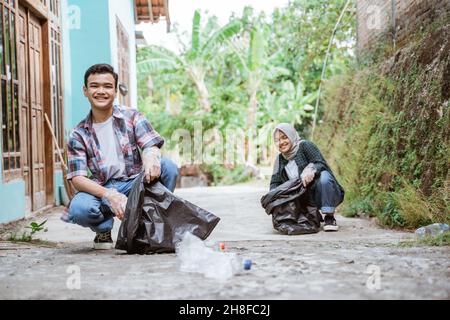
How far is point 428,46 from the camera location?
19.5ft

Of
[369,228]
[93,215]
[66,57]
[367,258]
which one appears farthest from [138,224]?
[66,57]

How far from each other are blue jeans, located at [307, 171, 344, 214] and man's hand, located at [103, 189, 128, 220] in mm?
2041

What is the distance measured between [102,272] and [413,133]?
3635 mm

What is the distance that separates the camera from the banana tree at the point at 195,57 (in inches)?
618

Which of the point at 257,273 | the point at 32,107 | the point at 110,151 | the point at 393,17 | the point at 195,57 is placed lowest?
the point at 257,273

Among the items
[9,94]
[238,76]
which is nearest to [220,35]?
[238,76]

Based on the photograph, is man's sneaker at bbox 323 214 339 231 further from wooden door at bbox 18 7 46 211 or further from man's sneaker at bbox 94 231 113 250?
wooden door at bbox 18 7 46 211

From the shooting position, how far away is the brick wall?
6428mm

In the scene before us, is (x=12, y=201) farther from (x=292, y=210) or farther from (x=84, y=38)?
(x=84, y=38)

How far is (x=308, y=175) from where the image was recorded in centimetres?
486

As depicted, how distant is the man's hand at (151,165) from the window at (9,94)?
7.97ft

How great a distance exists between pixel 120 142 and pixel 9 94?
8.41 feet

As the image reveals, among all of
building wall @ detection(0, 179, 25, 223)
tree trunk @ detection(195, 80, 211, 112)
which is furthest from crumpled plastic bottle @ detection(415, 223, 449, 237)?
tree trunk @ detection(195, 80, 211, 112)
